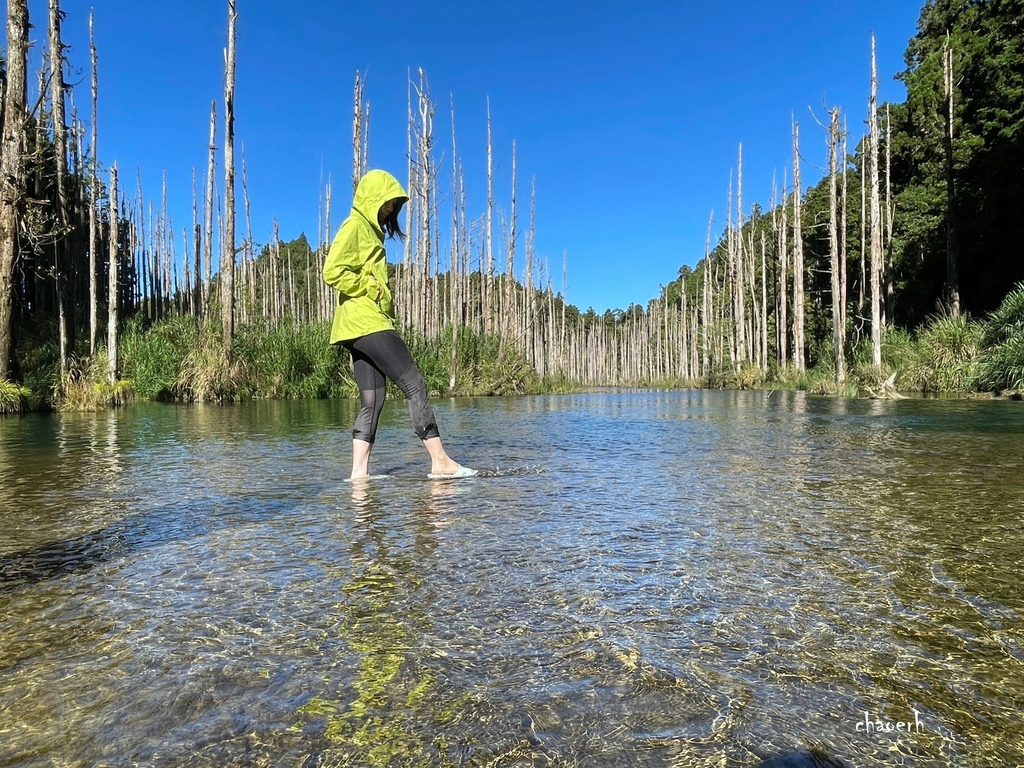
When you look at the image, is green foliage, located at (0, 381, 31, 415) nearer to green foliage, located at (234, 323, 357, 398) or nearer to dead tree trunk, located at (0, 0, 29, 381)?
dead tree trunk, located at (0, 0, 29, 381)

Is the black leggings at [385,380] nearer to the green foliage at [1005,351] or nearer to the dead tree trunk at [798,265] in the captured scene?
the green foliage at [1005,351]

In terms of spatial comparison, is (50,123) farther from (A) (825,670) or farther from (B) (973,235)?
(B) (973,235)

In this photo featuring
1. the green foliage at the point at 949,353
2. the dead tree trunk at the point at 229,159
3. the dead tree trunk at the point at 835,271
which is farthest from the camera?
the dead tree trunk at the point at 835,271

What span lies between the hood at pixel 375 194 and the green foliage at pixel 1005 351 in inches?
567

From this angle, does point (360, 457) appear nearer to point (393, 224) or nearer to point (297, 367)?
point (393, 224)

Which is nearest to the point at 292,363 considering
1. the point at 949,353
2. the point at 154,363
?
the point at 154,363

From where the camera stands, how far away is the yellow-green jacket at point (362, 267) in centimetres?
470

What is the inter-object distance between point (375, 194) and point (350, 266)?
1.83 feet

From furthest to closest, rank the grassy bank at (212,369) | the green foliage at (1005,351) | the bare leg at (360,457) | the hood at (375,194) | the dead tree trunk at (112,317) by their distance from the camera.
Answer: the dead tree trunk at (112,317) → the green foliage at (1005,351) → the grassy bank at (212,369) → the hood at (375,194) → the bare leg at (360,457)

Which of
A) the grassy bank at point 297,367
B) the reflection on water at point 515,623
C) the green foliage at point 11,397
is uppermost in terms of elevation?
the grassy bank at point 297,367

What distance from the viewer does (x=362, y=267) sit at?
4.77 metres

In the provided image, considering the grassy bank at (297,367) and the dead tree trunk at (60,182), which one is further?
the dead tree trunk at (60,182)

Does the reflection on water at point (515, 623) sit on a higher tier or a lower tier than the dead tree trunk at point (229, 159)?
lower

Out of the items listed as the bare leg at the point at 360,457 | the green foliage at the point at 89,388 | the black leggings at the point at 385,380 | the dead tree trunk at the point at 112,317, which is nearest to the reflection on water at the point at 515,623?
the bare leg at the point at 360,457
